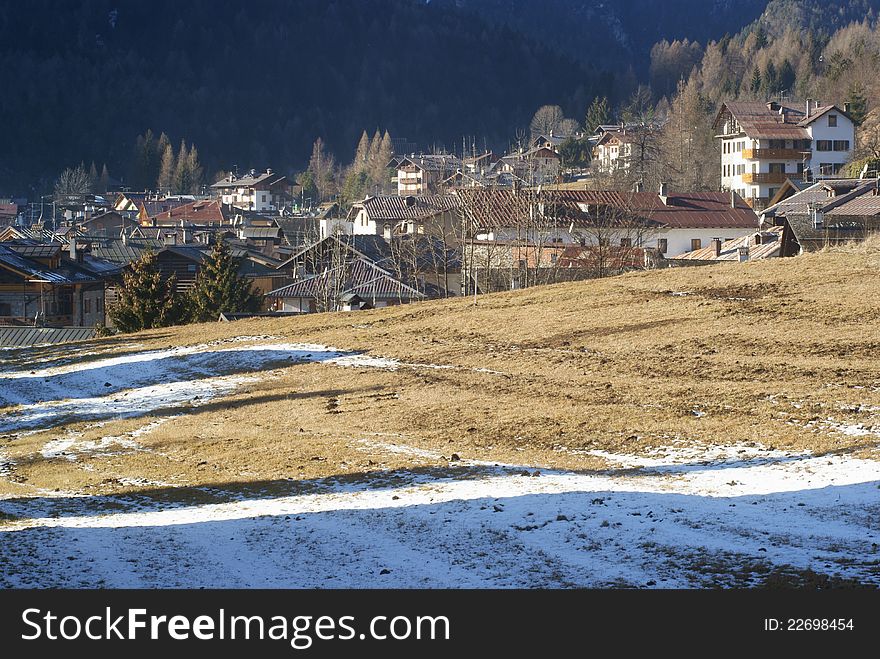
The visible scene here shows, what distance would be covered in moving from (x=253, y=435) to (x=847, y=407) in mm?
9896

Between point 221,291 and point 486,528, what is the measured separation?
127 feet

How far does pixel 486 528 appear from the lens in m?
13.7

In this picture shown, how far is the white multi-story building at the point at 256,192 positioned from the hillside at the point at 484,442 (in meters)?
129

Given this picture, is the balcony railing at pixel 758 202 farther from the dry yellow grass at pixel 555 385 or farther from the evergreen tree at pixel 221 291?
the dry yellow grass at pixel 555 385

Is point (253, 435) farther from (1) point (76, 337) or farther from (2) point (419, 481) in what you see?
(1) point (76, 337)

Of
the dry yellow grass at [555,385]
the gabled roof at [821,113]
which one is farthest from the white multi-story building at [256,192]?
the dry yellow grass at [555,385]

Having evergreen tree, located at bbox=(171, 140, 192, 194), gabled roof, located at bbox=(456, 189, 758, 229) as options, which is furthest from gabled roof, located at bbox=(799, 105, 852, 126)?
evergreen tree, located at bbox=(171, 140, 192, 194)

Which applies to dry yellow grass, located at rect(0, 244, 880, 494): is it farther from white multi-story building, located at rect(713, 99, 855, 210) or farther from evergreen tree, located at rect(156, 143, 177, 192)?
evergreen tree, located at rect(156, 143, 177, 192)

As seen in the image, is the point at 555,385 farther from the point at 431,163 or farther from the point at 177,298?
the point at 431,163

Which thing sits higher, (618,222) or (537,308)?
(618,222)

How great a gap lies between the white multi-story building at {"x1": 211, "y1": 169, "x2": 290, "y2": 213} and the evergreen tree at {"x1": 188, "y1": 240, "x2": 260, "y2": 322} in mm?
108165

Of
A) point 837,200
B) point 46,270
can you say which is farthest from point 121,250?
point 837,200
